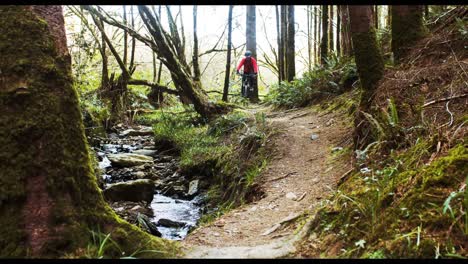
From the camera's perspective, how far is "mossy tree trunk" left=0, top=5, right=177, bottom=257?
2.55 m

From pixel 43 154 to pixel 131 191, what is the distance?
4002mm

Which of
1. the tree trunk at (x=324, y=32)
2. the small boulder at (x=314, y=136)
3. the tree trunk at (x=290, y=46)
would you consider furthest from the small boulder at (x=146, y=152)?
the tree trunk at (x=290, y=46)

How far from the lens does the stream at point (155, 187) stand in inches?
225

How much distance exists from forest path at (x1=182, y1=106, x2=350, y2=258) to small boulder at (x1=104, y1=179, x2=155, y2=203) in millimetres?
2153

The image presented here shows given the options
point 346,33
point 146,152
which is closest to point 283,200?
point 146,152

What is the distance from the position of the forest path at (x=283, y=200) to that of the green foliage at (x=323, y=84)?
3.79ft

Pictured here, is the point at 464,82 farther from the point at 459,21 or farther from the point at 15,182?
the point at 15,182

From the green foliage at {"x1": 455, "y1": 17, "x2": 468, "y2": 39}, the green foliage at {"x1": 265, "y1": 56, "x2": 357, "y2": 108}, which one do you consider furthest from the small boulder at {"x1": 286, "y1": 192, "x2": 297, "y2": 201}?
the green foliage at {"x1": 265, "y1": 56, "x2": 357, "y2": 108}

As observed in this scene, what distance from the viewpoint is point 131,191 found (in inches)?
259

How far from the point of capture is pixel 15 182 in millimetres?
2578

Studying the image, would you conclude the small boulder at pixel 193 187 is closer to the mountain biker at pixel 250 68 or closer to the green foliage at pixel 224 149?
the green foliage at pixel 224 149

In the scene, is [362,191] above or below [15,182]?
below
